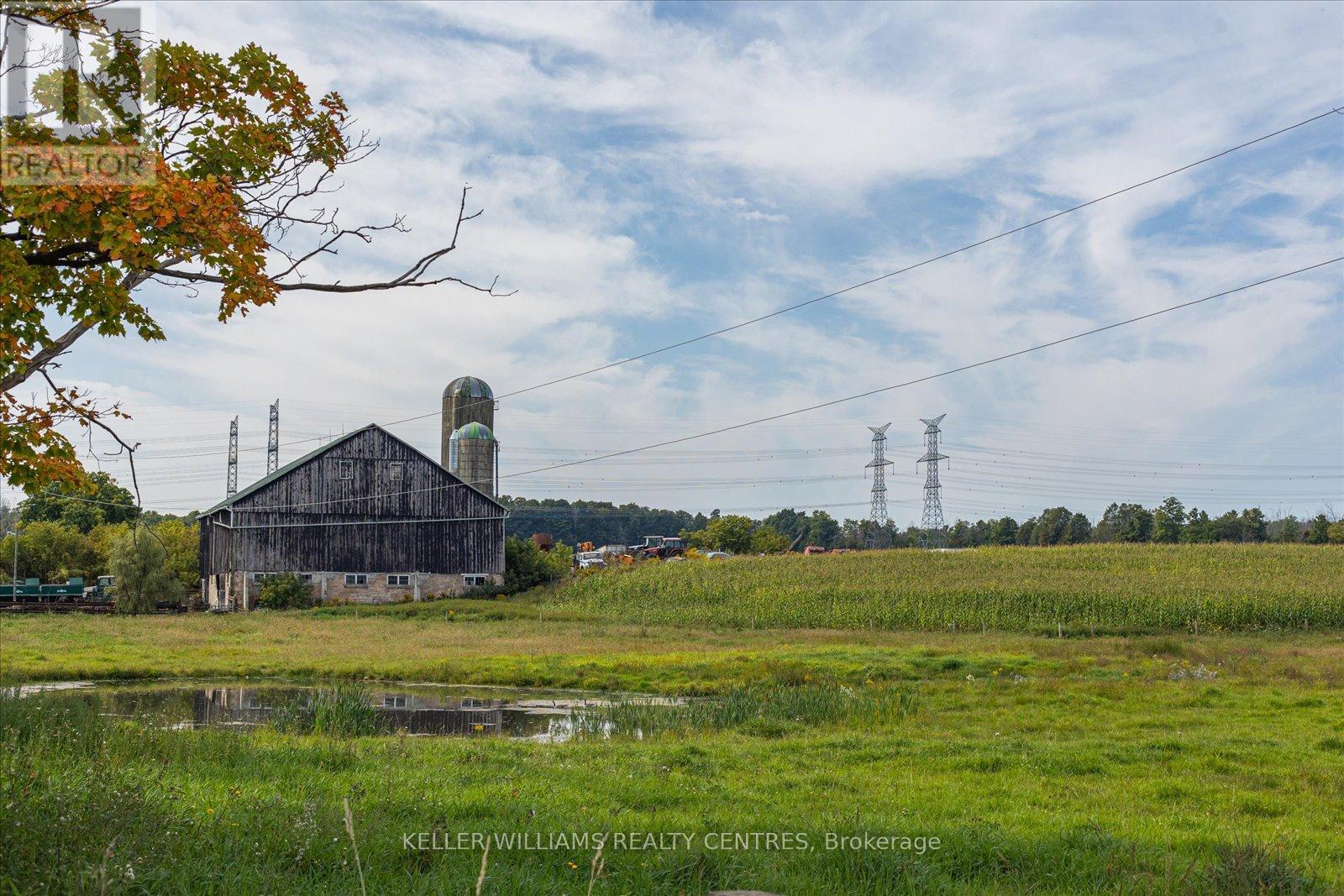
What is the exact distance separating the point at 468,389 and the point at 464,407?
1.62 meters

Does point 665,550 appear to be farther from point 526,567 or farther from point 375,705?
point 375,705

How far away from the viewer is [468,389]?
76.9 metres

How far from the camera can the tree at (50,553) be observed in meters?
64.9

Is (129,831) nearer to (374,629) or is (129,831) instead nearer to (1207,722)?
(1207,722)

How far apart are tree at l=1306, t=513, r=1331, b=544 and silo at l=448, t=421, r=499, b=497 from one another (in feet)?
236

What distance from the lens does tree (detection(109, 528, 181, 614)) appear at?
49938 millimetres

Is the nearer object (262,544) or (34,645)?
(34,645)

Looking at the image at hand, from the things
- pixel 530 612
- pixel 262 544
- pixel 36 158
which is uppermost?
pixel 36 158

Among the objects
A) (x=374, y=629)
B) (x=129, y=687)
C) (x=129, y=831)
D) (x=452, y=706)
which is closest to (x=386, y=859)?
(x=129, y=831)

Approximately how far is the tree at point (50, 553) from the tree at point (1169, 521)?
9586 cm

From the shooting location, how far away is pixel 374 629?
3847 centimetres

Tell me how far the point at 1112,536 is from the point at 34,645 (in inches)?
4373

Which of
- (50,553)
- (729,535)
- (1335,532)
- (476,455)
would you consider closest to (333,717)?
(476,455)

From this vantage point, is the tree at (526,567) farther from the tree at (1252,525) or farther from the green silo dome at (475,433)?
the tree at (1252,525)
